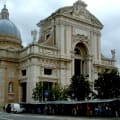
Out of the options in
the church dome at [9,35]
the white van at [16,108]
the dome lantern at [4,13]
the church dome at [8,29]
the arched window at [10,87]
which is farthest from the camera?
the dome lantern at [4,13]

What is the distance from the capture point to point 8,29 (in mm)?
81562

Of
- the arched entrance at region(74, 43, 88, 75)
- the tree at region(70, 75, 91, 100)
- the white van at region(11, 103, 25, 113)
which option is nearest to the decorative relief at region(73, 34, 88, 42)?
the arched entrance at region(74, 43, 88, 75)

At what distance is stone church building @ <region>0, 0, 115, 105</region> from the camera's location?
65.9 m

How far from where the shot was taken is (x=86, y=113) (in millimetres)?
44125

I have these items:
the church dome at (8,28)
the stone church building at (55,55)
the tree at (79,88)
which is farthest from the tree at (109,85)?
the church dome at (8,28)

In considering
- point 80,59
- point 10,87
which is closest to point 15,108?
point 10,87

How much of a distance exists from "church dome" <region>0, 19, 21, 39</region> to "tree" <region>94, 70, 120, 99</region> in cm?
3642

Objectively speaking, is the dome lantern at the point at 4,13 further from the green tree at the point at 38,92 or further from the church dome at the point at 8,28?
the green tree at the point at 38,92

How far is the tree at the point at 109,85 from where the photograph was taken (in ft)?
164

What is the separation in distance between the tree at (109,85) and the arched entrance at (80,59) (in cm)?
2388

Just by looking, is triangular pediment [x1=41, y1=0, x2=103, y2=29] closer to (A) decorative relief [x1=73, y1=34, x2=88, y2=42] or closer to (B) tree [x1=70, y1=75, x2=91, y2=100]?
(A) decorative relief [x1=73, y1=34, x2=88, y2=42]

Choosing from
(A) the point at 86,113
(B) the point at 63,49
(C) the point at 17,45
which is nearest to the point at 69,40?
(B) the point at 63,49

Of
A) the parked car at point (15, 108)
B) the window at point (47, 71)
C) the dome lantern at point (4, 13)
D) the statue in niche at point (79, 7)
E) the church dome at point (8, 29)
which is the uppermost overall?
the dome lantern at point (4, 13)

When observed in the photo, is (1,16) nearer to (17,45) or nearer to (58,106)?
(17,45)
